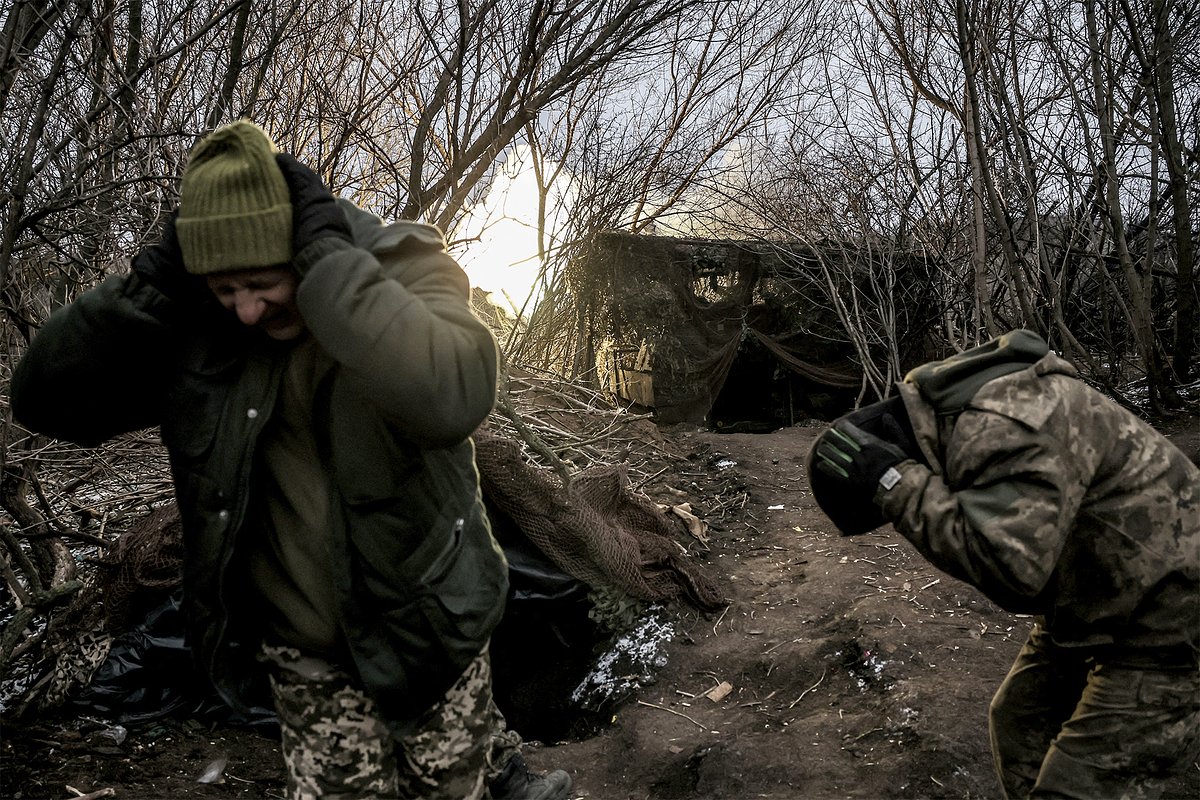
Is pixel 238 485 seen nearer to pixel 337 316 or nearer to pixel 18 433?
pixel 337 316

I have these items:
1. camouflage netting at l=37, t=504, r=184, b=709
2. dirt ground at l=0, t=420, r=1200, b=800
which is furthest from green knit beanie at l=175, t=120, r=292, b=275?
camouflage netting at l=37, t=504, r=184, b=709

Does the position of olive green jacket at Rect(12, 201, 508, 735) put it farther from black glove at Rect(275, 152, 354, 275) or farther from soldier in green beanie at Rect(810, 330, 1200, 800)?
soldier in green beanie at Rect(810, 330, 1200, 800)

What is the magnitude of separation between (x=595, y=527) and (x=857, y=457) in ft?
9.20

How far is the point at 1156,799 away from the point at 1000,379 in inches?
38.7

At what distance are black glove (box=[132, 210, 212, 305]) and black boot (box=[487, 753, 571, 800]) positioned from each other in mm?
1391

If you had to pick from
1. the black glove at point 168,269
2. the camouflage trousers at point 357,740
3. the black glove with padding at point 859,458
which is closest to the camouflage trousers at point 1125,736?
the black glove with padding at point 859,458

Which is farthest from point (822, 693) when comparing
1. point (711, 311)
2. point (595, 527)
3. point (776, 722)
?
point (711, 311)

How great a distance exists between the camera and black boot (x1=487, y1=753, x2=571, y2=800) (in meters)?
2.16

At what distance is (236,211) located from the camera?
59.4 inches

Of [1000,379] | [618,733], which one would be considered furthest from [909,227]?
[1000,379]

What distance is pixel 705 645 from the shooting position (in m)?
4.58

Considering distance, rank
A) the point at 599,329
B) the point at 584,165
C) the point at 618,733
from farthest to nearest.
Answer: the point at 599,329, the point at 584,165, the point at 618,733

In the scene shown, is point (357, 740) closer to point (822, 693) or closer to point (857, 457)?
point (857, 457)

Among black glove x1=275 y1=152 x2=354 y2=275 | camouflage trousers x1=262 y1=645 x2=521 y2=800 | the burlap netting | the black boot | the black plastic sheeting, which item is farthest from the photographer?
the burlap netting
